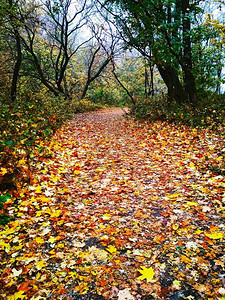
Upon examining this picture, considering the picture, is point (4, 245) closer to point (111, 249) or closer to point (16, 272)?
point (16, 272)

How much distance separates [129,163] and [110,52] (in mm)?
16557

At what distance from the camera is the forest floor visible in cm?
190

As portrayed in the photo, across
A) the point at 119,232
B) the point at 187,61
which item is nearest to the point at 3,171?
the point at 119,232

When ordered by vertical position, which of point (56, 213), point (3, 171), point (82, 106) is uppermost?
point (82, 106)

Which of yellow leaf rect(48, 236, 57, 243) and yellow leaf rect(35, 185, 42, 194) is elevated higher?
yellow leaf rect(35, 185, 42, 194)

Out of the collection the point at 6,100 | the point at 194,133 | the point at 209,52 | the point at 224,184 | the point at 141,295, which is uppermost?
the point at 209,52

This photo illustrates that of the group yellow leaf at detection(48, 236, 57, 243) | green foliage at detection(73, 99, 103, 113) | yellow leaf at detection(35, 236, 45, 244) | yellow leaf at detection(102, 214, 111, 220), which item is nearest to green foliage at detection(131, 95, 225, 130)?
yellow leaf at detection(102, 214, 111, 220)

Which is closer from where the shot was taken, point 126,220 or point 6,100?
point 126,220

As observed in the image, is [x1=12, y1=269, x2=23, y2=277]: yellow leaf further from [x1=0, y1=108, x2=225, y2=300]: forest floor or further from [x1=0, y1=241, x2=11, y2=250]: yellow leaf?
[x1=0, y1=241, x2=11, y2=250]: yellow leaf

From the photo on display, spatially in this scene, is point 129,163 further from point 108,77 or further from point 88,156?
point 108,77

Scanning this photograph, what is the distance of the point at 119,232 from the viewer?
2684mm

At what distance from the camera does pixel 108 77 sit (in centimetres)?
2017

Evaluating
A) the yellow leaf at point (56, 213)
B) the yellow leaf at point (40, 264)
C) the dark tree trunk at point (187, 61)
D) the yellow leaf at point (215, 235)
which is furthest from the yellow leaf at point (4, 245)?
the dark tree trunk at point (187, 61)

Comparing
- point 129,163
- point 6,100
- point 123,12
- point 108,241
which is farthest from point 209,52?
point 108,241
